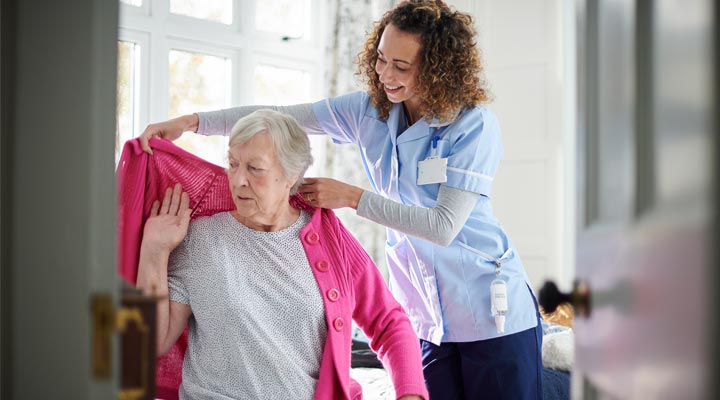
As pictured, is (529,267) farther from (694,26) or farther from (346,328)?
(694,26)

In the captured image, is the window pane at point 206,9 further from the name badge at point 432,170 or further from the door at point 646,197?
the door at point 646,197

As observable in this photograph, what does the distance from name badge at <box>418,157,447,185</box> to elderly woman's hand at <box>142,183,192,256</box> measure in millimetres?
617

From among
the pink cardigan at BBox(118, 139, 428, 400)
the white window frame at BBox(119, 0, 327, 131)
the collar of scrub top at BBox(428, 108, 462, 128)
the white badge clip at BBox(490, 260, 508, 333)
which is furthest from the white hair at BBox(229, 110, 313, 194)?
the white window frame at BBox(119, 0, 327, 131)

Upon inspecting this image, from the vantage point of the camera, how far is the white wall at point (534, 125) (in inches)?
183

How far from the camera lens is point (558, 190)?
469 cm

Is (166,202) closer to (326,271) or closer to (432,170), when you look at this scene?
(326,271)

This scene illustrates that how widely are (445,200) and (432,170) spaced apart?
0.10 m

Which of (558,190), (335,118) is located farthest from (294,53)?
(335,118)

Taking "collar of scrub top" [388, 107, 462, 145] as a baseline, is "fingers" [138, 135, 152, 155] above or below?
below

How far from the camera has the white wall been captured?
466 centimetres

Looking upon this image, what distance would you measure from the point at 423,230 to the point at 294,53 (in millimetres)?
2824

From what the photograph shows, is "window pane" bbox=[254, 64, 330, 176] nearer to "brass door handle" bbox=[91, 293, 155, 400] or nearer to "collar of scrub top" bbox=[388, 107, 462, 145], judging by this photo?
"collar of scrub top" bbox=[388, 107, 462, 145]

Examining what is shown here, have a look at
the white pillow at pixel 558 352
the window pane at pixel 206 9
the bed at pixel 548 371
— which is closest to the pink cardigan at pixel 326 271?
the bed at pixel 548 371

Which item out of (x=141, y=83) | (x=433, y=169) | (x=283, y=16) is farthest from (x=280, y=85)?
(x=433, y=169)
